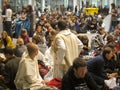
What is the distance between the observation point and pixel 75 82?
527 cm

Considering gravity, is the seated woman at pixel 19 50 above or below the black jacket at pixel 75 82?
below

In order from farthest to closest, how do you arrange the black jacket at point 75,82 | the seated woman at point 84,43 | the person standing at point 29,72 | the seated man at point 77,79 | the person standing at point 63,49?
1. the seated woman at point 84,43
2. the person standing at point 63,49
3. the person standing at point 29,72
4. the black jacket at point 75,82
5. the seated man at point 77,79

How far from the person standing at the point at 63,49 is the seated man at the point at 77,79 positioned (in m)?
1.37

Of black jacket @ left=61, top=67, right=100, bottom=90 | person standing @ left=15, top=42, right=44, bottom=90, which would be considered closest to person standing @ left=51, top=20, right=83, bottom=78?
person standing @ left=15, top=42, right=44, bottom=90

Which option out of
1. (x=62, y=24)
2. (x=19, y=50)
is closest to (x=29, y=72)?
(x=62, y=24)

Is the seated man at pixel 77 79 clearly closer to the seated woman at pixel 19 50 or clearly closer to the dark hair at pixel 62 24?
the dark hair at pixel 62 24

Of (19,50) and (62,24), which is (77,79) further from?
(19,50)

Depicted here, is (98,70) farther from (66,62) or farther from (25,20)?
(25,20)

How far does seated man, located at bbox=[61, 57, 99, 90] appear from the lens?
16.7 feet

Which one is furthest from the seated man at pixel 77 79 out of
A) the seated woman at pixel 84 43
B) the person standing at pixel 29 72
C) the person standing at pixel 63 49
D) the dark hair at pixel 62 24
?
the seated woman at pixel 84 43

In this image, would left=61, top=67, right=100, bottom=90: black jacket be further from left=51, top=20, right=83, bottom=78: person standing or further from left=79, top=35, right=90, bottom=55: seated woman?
left=79, top=35, right=90, bottom=55: seated woman

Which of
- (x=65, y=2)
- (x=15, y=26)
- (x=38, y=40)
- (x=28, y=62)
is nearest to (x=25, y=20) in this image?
(x=15, y=26)

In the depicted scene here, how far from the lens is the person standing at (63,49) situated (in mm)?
6625

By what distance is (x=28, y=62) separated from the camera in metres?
6.31
